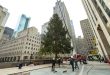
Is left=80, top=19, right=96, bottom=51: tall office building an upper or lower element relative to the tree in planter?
upper

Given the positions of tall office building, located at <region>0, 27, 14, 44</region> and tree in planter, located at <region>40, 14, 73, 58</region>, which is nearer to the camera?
tree in planter, located at <region>40, 14, 73, 58</region>

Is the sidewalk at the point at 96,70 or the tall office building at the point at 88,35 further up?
the tall office building at the point at 88,35

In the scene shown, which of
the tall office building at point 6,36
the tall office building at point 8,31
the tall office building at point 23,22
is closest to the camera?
the tall office building at point 6,36

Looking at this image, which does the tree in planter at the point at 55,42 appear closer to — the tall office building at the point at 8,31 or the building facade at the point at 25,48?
the building facade at the point at 25,48

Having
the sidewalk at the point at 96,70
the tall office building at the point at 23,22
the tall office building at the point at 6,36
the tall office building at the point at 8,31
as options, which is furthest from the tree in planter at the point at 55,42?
the tall office building at the point at 8,31

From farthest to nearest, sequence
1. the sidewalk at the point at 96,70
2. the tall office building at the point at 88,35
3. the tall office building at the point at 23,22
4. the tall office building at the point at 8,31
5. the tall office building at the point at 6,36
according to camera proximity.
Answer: the tall office building at the point at 8,31
the tall office building at the point at 23,22
the tall office building at the point at 6,36
the tall office building at the point at 88,35
the sidewalk at the point at 96,70

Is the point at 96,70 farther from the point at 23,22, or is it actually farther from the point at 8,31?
the point at 8,31

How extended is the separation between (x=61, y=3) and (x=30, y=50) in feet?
325

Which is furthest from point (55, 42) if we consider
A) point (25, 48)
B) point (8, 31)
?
point (8, 31)

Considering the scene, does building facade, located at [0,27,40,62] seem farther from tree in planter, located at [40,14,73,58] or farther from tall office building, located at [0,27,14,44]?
tree in planter, located at [40,14,73,58]

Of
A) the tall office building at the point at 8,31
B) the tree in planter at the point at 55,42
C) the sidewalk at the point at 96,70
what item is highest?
the tall office building at the point at 8,31

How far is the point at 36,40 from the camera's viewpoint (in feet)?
272

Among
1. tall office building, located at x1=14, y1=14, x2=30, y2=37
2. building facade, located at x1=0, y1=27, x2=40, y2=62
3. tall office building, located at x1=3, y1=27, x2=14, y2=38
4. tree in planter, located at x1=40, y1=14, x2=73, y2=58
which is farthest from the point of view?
tall office building, located at x1=3, y1=27, x2=14, y2=38

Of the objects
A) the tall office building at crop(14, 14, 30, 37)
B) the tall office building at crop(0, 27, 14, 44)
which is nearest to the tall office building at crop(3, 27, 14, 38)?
the tall office building at crop(0, 27, 14, 44)
